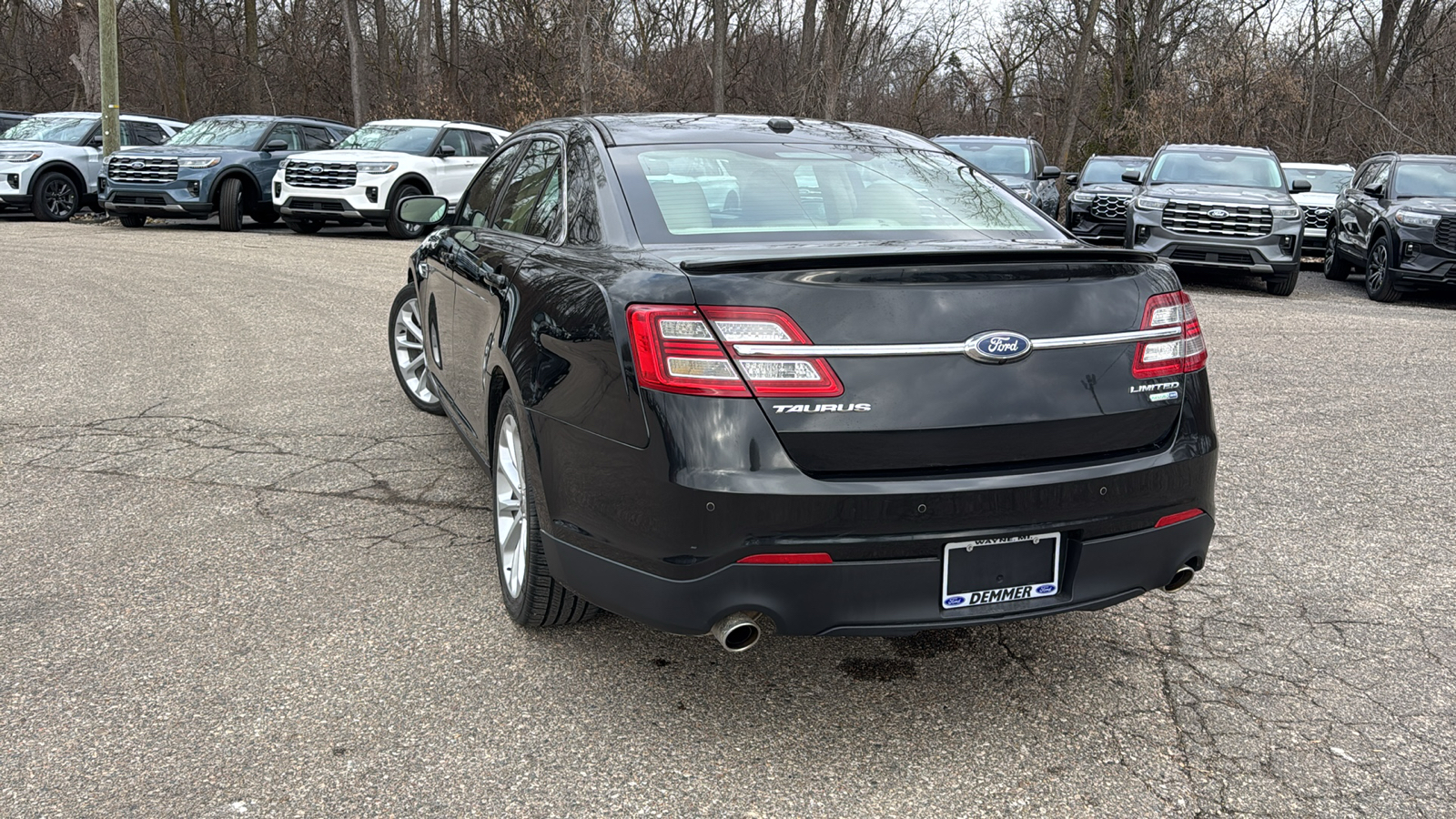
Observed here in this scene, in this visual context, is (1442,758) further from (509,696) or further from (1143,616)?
(509,696)

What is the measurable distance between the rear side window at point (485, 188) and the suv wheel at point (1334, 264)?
45.7 feet

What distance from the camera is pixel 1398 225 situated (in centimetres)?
1299

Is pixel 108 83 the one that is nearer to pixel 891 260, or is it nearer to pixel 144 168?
pixel 144 168

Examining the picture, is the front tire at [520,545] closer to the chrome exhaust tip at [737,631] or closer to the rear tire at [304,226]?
the chrome exhaust tip at [737,631]

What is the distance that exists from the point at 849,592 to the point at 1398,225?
41.3 feet

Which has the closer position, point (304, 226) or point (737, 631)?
point (737, 631)

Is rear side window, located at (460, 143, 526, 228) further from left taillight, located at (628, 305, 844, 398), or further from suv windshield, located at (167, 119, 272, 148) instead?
suv windshield, located at (167, 119, 272, 148)

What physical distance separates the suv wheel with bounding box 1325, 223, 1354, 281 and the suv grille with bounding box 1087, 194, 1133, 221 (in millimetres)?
2732

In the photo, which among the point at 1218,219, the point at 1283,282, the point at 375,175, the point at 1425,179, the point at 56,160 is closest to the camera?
the point at 1218,219

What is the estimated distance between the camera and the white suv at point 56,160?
19469mm

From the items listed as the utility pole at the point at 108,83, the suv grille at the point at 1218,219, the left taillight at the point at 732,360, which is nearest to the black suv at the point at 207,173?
the utility pole at the point at 108,83

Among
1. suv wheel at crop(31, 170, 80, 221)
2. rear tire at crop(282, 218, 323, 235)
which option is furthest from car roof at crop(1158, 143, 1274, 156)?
suv wheel at crop(31, 170, 80, 221)

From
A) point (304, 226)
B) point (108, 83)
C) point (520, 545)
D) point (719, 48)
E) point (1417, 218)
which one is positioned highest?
point (719, 48)

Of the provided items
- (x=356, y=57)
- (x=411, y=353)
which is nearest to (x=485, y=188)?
(x=411, y=353)
